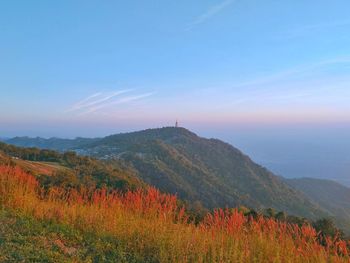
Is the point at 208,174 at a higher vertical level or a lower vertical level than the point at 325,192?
higher

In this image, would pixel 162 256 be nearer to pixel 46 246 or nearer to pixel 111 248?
pixel 111 248

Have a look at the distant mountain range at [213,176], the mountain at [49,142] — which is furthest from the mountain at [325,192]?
the mountain at [49,142]

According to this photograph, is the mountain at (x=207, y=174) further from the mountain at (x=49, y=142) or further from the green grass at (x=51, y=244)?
the green grass at (x=51, y=244)

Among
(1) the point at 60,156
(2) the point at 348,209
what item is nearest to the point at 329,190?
(2) the point at 348,209

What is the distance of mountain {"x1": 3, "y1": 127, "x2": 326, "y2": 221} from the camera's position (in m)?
66.5

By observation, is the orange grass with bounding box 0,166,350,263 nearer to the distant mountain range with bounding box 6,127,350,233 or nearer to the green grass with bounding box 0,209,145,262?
the green grass with bounding box 0,209,145,262

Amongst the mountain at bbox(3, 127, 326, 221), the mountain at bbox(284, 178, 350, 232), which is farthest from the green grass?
the mountain at bbox(284, 178, 350, 232)

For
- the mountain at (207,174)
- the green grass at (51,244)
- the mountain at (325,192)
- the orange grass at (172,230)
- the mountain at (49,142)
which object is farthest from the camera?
the mountain at (49,142)

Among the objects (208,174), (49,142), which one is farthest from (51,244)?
(49,142)

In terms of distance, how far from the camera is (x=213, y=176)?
268ft

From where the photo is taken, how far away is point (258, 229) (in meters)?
5.88

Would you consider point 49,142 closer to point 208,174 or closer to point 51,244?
point 208,174

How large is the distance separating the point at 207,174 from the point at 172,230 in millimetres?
72873

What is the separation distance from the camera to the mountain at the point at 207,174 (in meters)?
66.5
